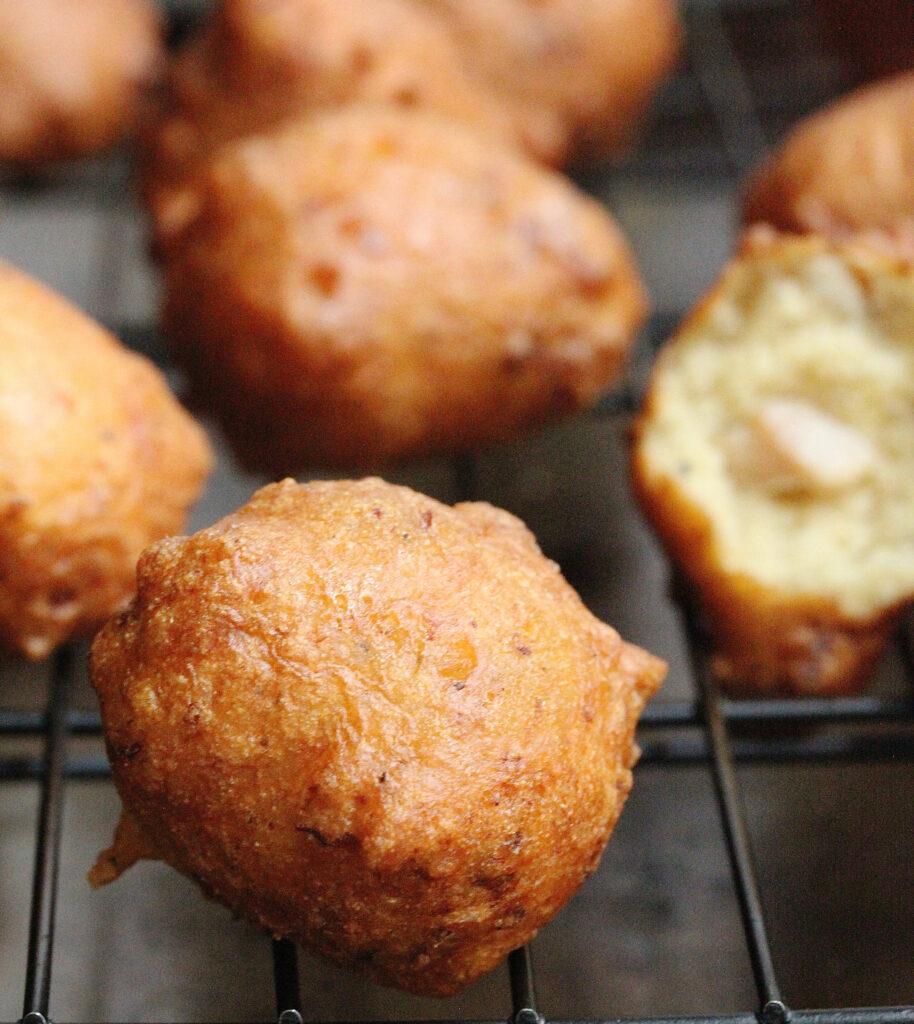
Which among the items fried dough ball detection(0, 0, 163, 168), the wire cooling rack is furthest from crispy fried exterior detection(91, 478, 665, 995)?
fried dough ball detection(0, 0, 163, 168)

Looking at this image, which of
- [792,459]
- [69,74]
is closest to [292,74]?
[69,74]

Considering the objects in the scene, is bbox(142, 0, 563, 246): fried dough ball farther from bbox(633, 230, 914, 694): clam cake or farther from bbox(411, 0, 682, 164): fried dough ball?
bbox(633, 230, 914, 694): clam cake

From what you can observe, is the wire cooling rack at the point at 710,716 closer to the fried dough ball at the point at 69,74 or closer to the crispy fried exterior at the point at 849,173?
the fried dough ball at the point at 69,74

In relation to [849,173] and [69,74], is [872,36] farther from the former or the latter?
[69,74]

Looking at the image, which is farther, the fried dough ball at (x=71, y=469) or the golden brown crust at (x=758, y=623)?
the golden brown crust at (x=758, y=623)

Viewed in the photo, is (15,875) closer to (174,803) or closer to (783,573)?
(174,803)

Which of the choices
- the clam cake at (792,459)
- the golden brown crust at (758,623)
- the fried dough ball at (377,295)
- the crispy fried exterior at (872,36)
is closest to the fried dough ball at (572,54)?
the crispy fried exterior at (872,36)

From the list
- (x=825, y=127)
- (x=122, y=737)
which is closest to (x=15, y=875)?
(x=122, y=737)
